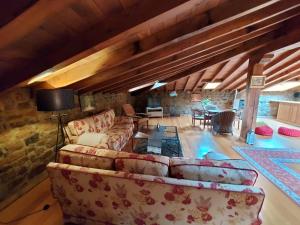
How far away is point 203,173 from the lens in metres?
1.44

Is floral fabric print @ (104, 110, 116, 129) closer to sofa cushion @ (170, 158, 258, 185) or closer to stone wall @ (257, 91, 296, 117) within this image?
sofa cushion @ (170, 158, 258, 185)

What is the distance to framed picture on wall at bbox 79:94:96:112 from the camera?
12.4ft

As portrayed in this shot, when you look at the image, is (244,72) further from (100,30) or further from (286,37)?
(100,30)

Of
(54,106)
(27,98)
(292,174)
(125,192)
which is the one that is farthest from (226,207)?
(27,98)

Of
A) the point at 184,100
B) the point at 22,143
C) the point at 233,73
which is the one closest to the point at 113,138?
the point at 22,143

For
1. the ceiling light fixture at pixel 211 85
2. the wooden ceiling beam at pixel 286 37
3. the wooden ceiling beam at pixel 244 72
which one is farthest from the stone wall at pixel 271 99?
the wooden ceiling beam at pixel 286 37

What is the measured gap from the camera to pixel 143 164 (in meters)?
1.54

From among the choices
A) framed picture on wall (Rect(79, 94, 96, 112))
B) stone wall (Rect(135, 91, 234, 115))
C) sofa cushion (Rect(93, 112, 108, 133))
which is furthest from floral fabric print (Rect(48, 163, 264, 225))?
stone wall (Rect(135, 91, 234, 115))

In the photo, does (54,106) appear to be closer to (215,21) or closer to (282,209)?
(215,21)

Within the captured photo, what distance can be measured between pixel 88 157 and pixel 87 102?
2629 mm

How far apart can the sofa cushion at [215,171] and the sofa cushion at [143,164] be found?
0.29 feet

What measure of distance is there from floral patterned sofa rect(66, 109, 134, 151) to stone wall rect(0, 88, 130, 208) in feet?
1.16

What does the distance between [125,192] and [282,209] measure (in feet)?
6.77

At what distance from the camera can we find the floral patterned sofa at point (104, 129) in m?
2.94
